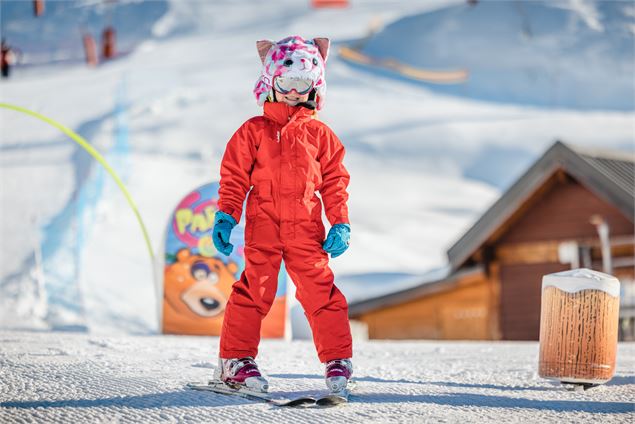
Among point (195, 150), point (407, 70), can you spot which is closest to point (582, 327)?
point (195, 150)

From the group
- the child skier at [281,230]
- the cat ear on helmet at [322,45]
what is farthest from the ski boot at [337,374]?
the cat ear on helmet at [322,45]

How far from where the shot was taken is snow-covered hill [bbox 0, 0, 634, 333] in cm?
1925

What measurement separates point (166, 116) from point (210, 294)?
1222 inches

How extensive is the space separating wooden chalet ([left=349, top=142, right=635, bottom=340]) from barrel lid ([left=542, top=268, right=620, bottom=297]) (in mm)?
9817

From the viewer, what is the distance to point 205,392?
441 cm

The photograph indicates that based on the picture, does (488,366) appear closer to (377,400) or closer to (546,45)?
Answer: (377,400)

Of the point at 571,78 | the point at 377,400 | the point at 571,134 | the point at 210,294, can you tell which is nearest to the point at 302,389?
the point at 377,400

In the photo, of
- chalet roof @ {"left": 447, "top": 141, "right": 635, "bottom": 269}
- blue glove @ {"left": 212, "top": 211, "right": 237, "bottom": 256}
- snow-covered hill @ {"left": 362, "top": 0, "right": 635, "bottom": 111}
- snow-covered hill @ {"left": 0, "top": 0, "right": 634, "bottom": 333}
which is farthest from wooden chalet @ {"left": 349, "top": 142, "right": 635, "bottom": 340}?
snow-covered hill @ {"left": 362, "top": 0, "right": 635, "bottom": 111}

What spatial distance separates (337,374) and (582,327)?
4.19 feet

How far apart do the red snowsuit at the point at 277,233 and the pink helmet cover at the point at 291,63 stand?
256mm

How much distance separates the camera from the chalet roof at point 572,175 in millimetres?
14930

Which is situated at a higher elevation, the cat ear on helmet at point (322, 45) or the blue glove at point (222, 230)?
the cat ear on helmet at point (322, 45)

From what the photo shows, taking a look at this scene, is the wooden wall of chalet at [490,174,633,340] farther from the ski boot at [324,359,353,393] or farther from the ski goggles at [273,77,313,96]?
the ski boot at [324,359,353,393]

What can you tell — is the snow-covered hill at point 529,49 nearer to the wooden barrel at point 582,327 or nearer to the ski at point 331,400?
the wooden barrel at point 582,327
